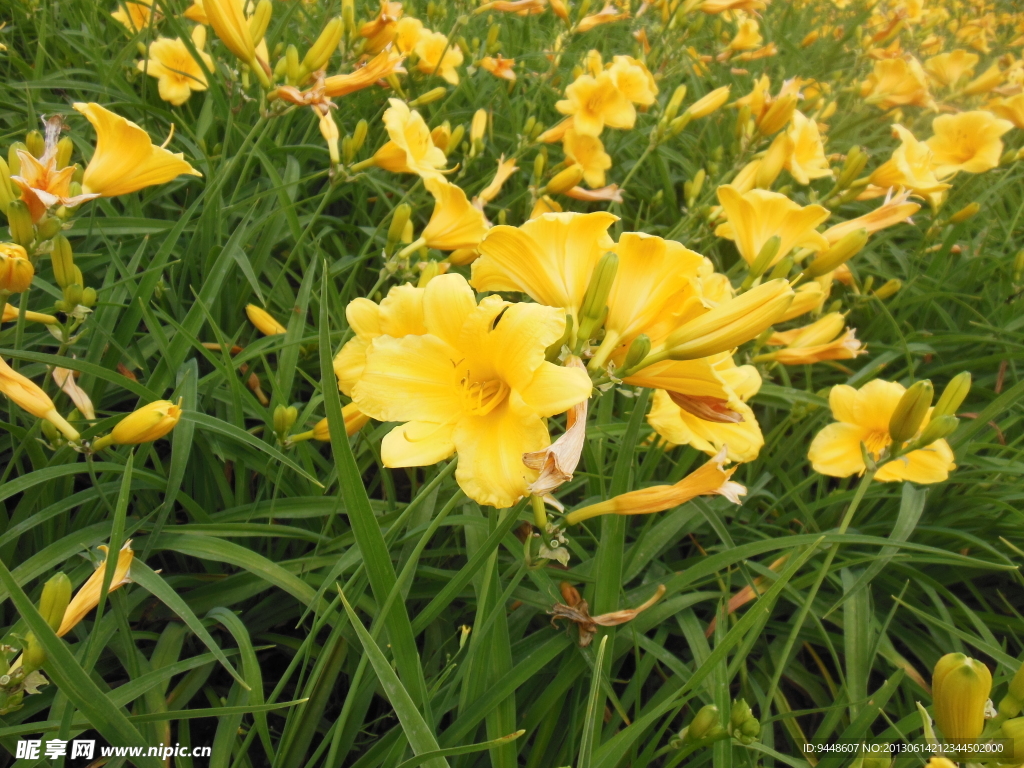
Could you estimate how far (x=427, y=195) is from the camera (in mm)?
2477

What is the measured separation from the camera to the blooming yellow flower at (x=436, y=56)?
8.15ft

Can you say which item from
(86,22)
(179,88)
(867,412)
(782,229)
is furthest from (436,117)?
(867,412)

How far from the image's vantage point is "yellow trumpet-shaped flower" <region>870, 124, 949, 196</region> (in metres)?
1.98

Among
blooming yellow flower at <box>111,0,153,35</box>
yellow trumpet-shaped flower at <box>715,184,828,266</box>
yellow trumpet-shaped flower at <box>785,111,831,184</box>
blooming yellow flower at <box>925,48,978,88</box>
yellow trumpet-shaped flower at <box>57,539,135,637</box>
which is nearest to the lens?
yellow trumpet-shaped flower at <box>57,539,135,637</box>

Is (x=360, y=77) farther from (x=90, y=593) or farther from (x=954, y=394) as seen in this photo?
(x=954, y=394)

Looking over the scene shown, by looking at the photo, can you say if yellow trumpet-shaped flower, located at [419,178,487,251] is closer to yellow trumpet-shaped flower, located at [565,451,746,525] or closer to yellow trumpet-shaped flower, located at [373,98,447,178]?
yellow trumpet-shaped flower, located at [373,98,447,178]

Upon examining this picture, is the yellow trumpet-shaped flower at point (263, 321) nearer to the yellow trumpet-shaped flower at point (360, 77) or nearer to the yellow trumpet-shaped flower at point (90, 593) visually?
the yellow trumpet-shaped flower at point (360, 77)

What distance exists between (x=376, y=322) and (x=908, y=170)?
72.1 inches

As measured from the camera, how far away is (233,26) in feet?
5.03

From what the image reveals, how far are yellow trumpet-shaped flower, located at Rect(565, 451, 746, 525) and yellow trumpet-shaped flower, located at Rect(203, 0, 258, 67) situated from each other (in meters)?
1.38

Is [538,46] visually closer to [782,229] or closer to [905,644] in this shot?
[782,229]

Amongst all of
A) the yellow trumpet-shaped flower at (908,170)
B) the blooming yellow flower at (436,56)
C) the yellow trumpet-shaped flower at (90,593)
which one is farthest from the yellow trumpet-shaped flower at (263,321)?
the yellow trumpet-shaped flower at (908,170)

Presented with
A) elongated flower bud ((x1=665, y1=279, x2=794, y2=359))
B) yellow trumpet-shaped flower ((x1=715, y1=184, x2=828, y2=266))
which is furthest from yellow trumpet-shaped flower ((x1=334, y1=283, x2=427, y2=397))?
yellow trumpet-shaped flower ((x1=715, y1=184, x2=828, y2=266))

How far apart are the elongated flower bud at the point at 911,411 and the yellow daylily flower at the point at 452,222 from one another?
3.29 ft
